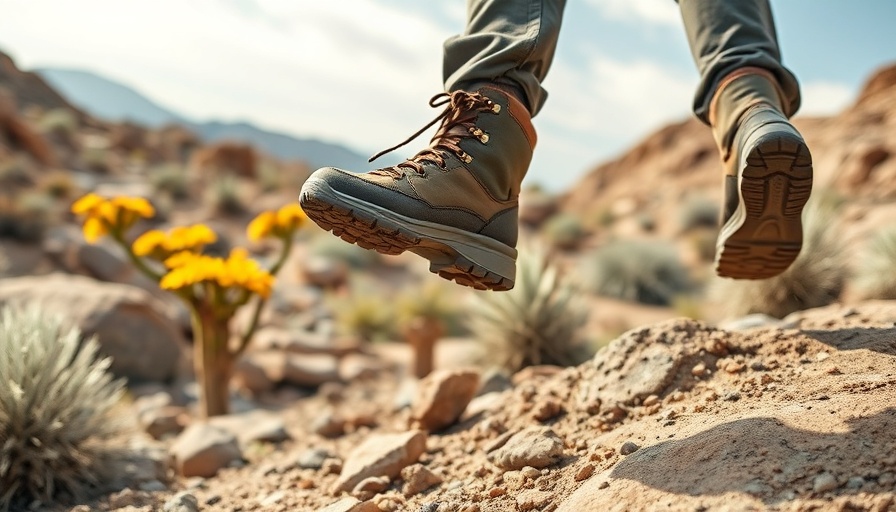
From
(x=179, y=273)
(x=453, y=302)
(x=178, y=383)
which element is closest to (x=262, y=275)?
(x=179, y=273)

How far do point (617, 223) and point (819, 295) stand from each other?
54.3ft

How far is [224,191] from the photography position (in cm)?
1912

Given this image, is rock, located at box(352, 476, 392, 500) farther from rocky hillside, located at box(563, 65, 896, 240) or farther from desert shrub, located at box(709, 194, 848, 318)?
rocky hillside, located at box(563, 65, 896, 240)

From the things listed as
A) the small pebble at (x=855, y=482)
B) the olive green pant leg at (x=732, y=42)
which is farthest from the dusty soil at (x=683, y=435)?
the olive green pant leg at (x=732, y=42)

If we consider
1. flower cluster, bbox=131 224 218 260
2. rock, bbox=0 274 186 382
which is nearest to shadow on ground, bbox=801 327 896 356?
flower cluster, bbox=131 224 218 260

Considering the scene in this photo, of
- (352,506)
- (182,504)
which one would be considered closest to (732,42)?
(352,506)

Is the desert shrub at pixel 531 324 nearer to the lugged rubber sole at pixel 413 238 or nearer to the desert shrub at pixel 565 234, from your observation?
the lugged rubber sole at pixel 413 238

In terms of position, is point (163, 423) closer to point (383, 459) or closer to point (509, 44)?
point (383, 459)

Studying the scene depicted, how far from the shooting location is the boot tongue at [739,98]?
216cm

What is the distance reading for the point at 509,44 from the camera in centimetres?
209

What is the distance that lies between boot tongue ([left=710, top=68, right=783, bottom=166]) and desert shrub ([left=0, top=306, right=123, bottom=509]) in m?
2.76

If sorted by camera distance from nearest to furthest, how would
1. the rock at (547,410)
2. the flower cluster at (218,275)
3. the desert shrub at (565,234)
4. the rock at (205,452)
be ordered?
1. the rock at (547,410)
2. the rock at (205,452)
3. the flower cluster at (218,275)
4. the desert shrub at (565,234)

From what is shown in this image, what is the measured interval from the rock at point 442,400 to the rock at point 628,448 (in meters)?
1.22

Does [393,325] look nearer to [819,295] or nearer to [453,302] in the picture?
[453,302]
